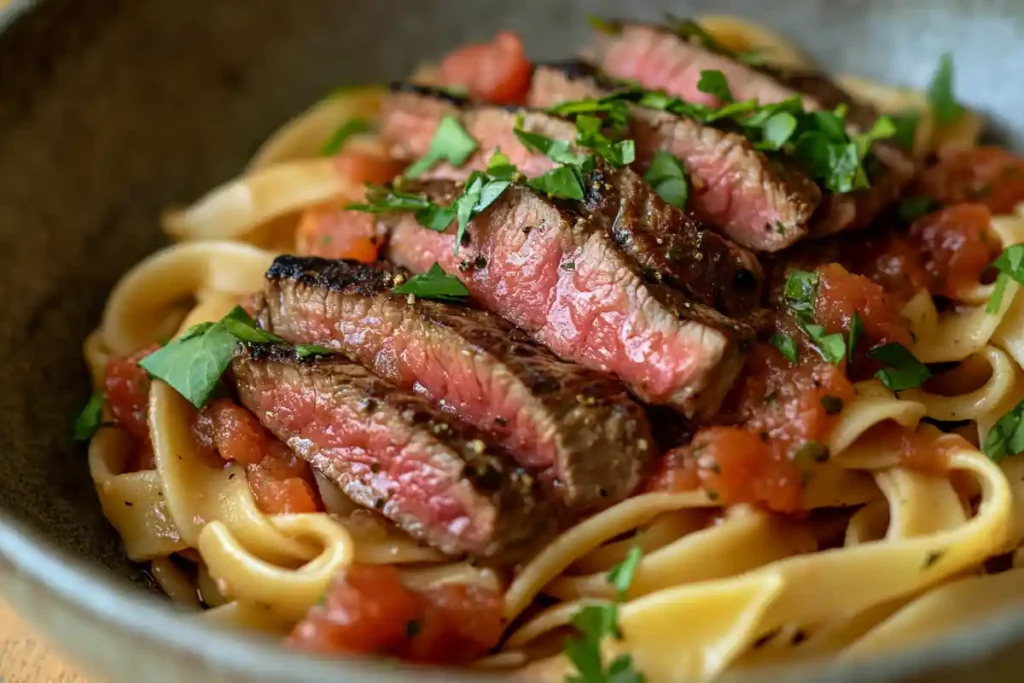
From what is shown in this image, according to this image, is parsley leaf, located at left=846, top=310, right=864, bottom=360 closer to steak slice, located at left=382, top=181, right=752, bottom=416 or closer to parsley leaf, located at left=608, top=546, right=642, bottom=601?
steak slice, located at left=382, top=181, right=752, bottom=416

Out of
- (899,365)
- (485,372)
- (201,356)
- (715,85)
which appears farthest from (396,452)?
(715,85)

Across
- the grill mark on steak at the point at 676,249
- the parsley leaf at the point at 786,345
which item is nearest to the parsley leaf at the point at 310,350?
the grill mark on steak at the point at 676,249

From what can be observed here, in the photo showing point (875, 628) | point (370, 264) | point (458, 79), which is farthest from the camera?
point (458, 79)

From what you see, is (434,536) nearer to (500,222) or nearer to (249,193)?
(500,222)

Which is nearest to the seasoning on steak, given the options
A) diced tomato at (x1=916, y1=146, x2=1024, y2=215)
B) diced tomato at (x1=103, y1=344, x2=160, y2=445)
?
diced tomato at (x1=103, y1=344, x2=160, y2=445)

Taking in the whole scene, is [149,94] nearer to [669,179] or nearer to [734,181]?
[669,179]

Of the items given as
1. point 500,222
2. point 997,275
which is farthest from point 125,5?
point 997,275
